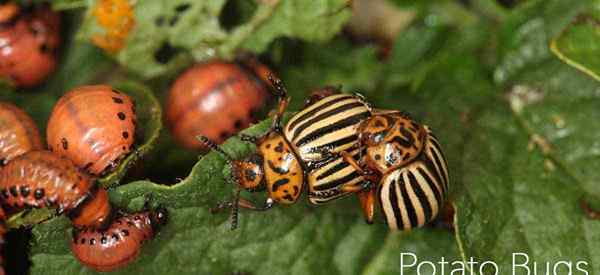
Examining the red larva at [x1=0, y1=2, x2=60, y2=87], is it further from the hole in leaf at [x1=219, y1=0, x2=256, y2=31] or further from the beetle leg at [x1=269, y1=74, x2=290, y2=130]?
the beetle leg at [x1=269, y1=74, x2=290, y2=130]

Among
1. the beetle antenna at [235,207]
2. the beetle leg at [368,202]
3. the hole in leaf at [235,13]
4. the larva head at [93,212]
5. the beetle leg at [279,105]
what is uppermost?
the hole in leaf at [235,13]

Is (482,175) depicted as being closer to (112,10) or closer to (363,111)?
(363,111)

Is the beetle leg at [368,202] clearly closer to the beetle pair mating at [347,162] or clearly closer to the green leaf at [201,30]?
the beetle pair mating at [347,162]

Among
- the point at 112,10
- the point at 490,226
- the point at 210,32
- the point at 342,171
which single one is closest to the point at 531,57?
the point at 490,226

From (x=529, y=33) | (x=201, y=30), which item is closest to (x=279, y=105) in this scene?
(x=201, y=30)

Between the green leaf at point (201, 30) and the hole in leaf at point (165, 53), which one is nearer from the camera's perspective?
the green leaf at point (201, 30)

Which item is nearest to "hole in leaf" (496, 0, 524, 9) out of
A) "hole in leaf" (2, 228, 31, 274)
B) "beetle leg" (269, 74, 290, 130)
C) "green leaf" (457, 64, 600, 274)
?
"green leaf" (457, 64, 600, 274)

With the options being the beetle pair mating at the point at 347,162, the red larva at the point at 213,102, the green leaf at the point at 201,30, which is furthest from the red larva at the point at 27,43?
the beetle pair mating at the point at 347,162

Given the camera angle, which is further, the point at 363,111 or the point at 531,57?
the point at 531,57
